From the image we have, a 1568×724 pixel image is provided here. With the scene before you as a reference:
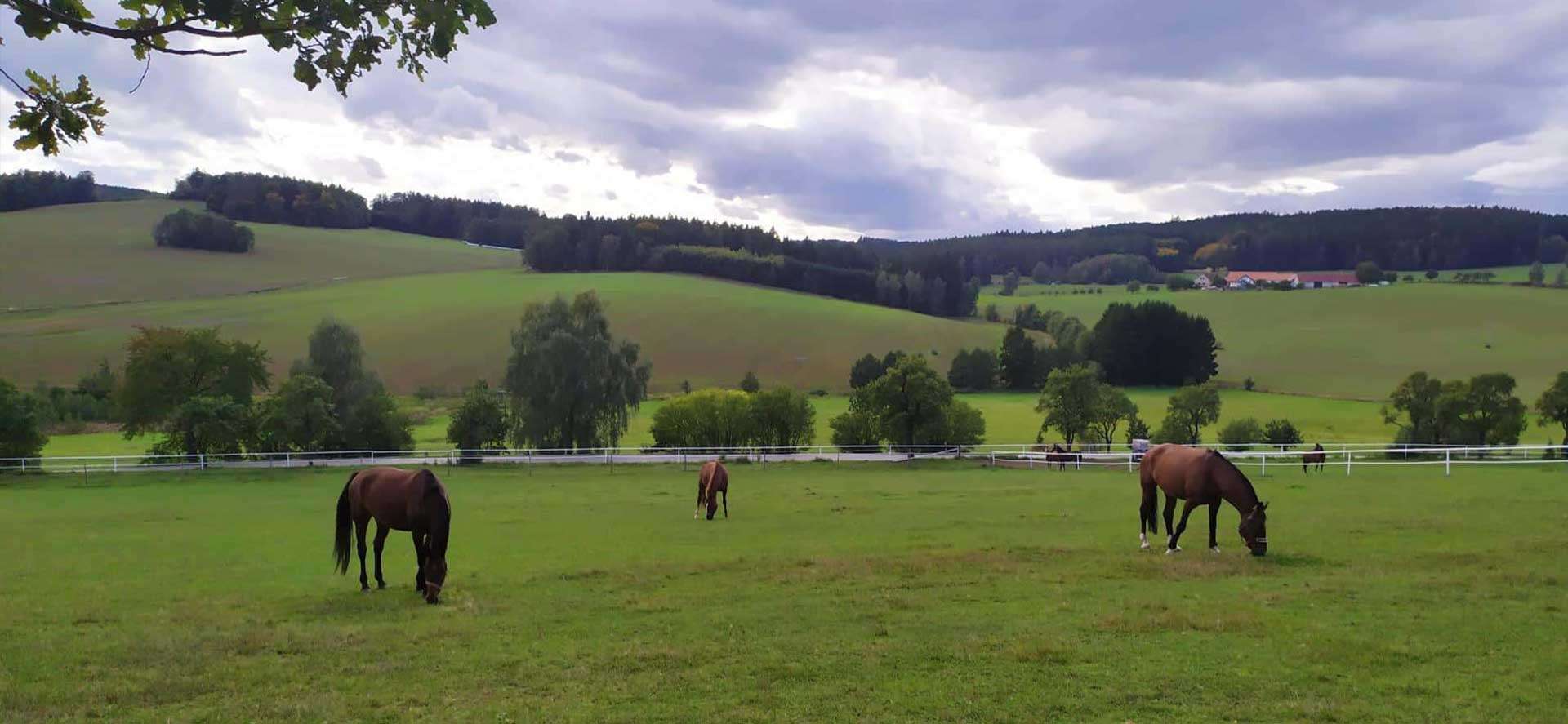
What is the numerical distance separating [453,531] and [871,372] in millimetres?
61498

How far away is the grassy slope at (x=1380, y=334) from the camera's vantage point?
76812 millimetres

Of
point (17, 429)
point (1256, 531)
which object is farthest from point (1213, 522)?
point (17, 429)

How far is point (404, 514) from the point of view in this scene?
12477 mm

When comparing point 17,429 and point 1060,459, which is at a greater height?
point 17,429

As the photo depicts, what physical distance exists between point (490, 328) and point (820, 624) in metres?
83.6

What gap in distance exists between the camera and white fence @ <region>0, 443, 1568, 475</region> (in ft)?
129

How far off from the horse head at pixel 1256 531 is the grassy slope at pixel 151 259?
109 metres

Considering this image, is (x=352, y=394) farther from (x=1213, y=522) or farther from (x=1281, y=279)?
(x=1281, y=279)

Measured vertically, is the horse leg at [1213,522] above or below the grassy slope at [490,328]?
below

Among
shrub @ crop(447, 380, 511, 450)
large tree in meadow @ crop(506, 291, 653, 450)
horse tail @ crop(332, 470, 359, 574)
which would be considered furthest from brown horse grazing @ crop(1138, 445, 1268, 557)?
shrub @ crop(447, 380, 511, 450)

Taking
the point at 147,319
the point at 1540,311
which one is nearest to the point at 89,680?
the point at 147,319

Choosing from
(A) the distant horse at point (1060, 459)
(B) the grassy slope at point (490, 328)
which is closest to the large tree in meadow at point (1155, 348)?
(B) the grassy slope at point (490, 328)

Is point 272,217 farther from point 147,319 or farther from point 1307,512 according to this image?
point 1307,512

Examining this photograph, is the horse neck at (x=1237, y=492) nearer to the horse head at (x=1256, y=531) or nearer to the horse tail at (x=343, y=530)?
the horse head at (x=1256, y=531)
